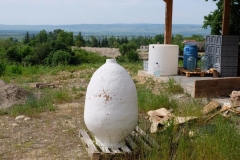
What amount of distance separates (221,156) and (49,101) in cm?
458

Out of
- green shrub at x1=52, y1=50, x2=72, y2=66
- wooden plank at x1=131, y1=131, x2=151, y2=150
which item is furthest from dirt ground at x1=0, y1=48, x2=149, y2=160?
green shrub at x1=52, y1=50, x2=72, y2=66

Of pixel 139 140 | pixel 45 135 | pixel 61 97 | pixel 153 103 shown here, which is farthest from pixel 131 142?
pixel 61 97

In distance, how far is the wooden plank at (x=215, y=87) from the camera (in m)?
7.78

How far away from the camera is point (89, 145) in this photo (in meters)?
4.62

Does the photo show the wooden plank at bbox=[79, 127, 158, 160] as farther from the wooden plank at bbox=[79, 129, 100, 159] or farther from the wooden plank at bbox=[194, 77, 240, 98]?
the wooden plank at bbox=[194, 77, 240, 98]

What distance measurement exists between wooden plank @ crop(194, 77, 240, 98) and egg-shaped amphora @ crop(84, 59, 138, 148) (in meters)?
3.46

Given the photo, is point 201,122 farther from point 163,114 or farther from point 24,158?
point 24,158

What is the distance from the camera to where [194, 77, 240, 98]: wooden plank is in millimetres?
7777

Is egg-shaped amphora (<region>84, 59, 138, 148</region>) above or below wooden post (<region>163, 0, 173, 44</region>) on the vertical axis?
below

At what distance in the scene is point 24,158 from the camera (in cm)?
465

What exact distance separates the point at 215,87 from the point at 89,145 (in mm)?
4098

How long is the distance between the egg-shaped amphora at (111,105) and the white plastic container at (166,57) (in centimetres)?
541

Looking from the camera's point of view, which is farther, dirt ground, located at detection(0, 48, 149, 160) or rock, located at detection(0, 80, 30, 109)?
rock, located at detection(0, 80, 30, 109)

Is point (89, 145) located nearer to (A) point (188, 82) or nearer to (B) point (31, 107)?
(B) point (31, 107)
